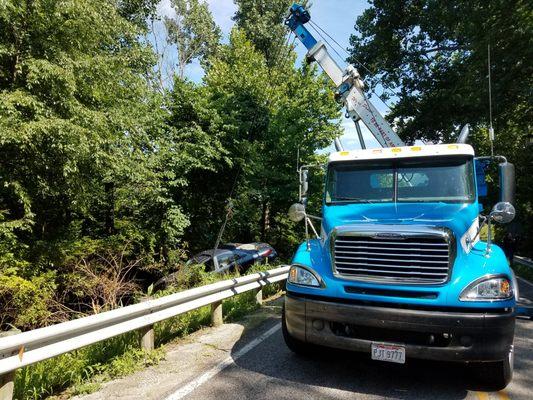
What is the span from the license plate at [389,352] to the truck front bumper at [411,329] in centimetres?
6

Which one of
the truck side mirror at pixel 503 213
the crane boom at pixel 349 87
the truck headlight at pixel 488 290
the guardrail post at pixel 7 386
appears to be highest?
the crane boom at pixel 349 87

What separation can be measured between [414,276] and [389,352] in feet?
2.62

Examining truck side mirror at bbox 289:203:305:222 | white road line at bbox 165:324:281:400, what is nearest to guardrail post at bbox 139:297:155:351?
white road line at bbox 165:324:281:400

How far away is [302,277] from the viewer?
4.80 metres

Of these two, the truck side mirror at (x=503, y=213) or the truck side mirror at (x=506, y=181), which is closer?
the truck side mirror at (x=503, y=213)

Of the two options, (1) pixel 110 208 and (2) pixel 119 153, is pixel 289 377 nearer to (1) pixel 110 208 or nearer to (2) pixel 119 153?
(2) pixel 119 153

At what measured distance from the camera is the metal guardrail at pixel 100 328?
3555mm

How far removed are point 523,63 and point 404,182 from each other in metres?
9.39

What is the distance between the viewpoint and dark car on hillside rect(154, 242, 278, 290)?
14.1m

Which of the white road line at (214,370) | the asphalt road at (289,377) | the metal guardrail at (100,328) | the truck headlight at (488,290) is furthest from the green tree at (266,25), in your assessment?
the truck headlight at (488,290)

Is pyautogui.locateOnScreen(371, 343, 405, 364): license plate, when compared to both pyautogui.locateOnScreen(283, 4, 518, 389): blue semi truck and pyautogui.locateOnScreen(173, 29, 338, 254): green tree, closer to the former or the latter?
pyautogui.locateOnScreen(283, 4, 518, 389): blue semi truck

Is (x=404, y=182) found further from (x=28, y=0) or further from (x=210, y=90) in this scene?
(x=210, y=90)

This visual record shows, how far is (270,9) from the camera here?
3128 cm

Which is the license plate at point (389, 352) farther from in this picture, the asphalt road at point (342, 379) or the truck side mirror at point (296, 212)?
the truck side mirror at point (296, 212)
